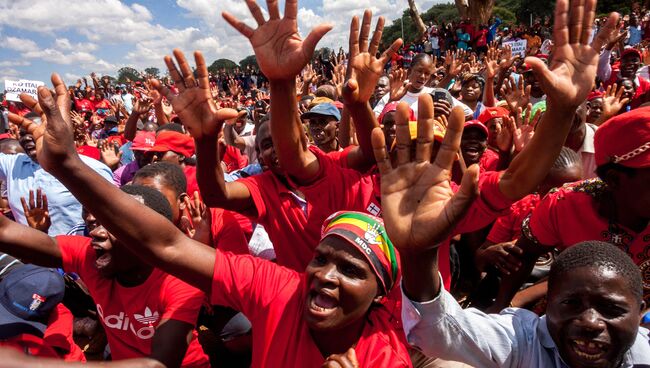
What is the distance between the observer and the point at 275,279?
1.72 meters

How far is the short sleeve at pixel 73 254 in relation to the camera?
2.12m

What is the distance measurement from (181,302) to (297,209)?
76 cm

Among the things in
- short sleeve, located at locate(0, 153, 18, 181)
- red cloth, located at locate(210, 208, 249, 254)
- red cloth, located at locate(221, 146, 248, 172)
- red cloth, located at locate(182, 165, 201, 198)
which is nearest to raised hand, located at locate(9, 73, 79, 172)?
red cloth, located at locate(210, 208, 249, 254)

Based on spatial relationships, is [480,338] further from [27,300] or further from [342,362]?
[27,300]

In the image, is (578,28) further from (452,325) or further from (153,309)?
(153,309)

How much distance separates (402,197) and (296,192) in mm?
1128

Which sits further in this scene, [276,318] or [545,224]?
[545,224]

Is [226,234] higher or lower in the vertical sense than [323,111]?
lower

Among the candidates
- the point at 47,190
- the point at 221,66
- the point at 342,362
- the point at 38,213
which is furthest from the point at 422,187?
the point at 221,66

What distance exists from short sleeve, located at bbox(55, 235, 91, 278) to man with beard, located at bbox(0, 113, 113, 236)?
4.84 ft

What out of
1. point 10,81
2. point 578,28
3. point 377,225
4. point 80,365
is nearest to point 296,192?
point 377,225

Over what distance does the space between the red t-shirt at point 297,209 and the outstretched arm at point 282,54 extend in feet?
1.16

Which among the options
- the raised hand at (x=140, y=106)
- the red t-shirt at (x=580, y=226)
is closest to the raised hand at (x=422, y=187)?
the red t-shirt at (x=580, y=226)

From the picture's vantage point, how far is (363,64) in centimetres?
243
